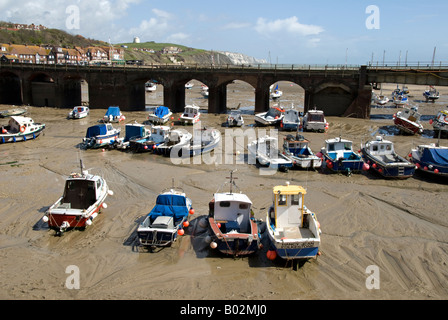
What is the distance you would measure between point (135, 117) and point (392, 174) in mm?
30357

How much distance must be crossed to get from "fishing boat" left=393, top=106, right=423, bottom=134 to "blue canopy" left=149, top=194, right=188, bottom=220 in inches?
1053

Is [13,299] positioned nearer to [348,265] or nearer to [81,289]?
[81,289]

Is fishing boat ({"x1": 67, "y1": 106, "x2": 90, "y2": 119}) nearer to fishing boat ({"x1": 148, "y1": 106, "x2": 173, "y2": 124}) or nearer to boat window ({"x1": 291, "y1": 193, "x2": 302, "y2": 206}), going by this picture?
fishing boat ({"x1": 148, "y1": 106, "x2": 173, "y2": 124})

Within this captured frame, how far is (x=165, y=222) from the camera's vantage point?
1492 cm

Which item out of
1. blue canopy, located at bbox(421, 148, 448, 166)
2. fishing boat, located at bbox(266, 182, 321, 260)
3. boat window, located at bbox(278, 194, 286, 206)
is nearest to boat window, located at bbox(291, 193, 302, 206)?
fishing boat, located at bbox(266, 182, 321, 260)

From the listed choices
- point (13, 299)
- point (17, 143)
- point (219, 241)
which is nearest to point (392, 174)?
point (219, 241)

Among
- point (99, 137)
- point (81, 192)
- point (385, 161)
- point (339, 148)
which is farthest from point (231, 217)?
point (99, 137)

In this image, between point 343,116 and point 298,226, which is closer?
point 298,226

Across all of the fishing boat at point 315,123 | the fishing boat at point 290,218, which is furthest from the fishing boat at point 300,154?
the fishing boat at point 315,123

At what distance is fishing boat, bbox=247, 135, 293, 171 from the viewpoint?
79.9 ft

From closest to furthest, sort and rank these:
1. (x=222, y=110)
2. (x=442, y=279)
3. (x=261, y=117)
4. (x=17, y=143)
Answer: (x=442, y=279) < (x=17, y=143) < (x=261, y=117) < (x=222, y=110)

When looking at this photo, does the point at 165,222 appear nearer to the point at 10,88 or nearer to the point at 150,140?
the point at 150,140

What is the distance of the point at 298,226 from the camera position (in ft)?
49.2

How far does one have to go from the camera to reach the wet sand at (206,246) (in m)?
11.9
